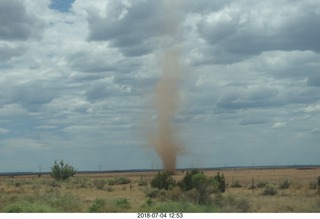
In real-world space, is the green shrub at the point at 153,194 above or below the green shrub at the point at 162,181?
A: below

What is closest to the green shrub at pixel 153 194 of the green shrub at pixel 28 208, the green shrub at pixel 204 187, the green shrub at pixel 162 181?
the green shrub at pixel 162 181

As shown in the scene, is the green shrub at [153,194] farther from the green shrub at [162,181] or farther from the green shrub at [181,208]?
the green shrub at [181,208]

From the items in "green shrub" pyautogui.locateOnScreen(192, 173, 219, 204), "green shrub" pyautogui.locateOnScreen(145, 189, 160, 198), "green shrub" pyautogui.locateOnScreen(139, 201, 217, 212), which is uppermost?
"green shrub" pyautogui.locateOnScreen(192, 173, 219, 204)

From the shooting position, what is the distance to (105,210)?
2508cm

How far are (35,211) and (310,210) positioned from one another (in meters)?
13.0

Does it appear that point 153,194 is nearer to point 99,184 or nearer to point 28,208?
point 28,208

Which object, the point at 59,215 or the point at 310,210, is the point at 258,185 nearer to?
the point at 310,210

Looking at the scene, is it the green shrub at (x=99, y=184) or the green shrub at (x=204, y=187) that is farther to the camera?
the green shrub at (x=99, y=184)

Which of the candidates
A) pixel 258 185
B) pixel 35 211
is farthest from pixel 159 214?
pixel 258 185

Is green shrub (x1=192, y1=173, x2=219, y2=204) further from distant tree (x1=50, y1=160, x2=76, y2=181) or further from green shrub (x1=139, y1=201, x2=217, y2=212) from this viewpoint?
distant tree (x1=50, y1=160, x2=76, y2=181)

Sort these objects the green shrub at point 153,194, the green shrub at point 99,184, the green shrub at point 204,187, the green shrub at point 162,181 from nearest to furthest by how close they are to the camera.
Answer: the green shrub at point 204,187 → the green shrub at point 153,194 → the green shrub at point 162,181 → the green shrub at point 99,184

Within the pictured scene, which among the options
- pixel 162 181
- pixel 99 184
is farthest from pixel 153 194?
pixel 99 184

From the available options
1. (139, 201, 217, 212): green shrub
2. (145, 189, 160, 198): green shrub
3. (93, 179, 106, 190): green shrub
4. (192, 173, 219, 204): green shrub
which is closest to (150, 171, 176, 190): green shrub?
(145, 189, 160, 198): green shrub

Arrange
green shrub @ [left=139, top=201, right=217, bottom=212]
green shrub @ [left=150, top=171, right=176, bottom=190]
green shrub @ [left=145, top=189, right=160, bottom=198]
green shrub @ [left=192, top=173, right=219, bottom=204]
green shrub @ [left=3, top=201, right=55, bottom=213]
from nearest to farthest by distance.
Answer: green shrub @ [left=139, top=201, right=217, bottom=212] < green shrub @ [left=3, top=201, right=55, bottom=213] < green shrub @ [left=192, top=173, right=219, bottom=204] < green shrub @ [left=145, top=189, right=160, bottom=198] < green shrub @ [left=150, top=171, right=176, bottom=190]
